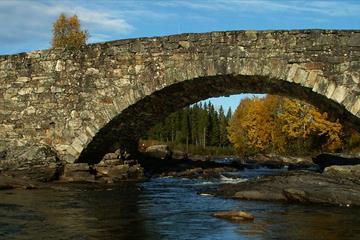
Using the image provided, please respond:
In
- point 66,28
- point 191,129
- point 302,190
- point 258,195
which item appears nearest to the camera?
point 302,190

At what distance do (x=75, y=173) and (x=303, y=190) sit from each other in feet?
23.9

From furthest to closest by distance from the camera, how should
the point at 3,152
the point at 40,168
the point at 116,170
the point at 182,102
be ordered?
1. the point at 116,170
2. the point at 182,102
3. the point at 3,152
4. the point at 40,168

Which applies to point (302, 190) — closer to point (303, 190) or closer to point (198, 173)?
point (303, 190)

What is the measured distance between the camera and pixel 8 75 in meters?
15.6

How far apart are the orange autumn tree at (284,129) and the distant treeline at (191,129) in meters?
14.9

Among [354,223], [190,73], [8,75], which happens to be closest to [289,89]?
[190,73]

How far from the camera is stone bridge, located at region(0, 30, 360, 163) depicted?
12375 mm

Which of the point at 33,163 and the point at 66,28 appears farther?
the point at 66,28

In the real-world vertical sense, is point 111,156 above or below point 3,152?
below

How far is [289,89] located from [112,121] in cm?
529

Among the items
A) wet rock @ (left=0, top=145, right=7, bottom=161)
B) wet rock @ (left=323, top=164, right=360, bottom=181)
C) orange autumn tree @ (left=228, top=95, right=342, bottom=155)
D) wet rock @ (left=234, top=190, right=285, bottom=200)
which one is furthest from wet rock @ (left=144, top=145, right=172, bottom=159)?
wet rock @ (left=234, top=190, right=285, bottom=200)

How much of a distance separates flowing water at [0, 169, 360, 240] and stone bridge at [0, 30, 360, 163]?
313 cm

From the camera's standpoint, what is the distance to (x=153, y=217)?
870 centimetres

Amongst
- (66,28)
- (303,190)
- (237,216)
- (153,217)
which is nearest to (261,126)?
(66,28)
